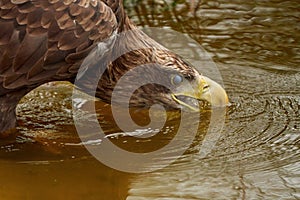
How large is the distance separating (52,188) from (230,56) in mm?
2284

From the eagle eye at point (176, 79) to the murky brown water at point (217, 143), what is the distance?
0.86ft

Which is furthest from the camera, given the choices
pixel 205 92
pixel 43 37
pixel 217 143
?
pixel 205 92

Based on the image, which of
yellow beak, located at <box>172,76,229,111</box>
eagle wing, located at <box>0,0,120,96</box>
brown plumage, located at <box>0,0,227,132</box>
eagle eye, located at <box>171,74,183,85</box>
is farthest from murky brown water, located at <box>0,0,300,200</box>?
eagle wing, located at <box>0,0,120,96</box>

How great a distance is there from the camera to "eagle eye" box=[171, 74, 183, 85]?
6.10m

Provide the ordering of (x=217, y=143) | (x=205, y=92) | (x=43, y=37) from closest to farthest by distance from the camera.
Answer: (x=43, y=37) < (x=217, y=143) < (x=205, y=92)

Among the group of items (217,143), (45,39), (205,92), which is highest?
(45,39)

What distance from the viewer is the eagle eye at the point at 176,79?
610cm

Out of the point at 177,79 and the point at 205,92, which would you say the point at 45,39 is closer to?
the point at 177,79

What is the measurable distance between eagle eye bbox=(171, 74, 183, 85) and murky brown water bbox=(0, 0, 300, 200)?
10.3 inches

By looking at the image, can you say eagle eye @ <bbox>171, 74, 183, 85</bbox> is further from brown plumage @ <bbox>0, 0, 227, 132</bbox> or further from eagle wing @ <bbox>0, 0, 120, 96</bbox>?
eagle wing @ <bbox>0, 0, 120, 96</bbox>

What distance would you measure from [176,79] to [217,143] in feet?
1.79

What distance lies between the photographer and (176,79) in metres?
6.11

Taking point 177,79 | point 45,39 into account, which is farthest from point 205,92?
point 45,39

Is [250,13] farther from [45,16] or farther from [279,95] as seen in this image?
[45,16]
